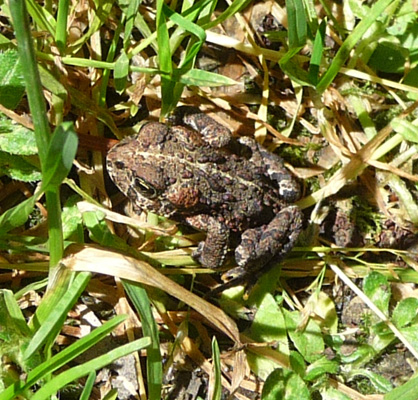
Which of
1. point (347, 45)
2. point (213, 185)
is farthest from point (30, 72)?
point (347, 45)

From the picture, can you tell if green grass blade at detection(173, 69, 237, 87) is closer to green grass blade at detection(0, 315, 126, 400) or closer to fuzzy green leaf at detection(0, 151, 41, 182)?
fuzzy green leaf at detection(0, 151, 41, 182)

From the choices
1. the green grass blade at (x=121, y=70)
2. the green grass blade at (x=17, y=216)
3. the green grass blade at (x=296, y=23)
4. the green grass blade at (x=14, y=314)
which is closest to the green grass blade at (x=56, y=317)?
the green grass blade at (x=14, y=314)

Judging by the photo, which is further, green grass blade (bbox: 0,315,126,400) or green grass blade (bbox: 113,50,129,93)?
green grass blade (bbox: 113,50,129,93)

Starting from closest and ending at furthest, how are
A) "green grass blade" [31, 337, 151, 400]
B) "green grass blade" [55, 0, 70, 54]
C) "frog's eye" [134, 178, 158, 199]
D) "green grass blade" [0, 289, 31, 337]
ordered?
"green grass blade" [31, 337, 151, 400]
"green grass blade" [0, 289, 31, 337]
"green grass blade" [55, 0, 70, 54]
"frog's eye" [134, 178, 158, 199]

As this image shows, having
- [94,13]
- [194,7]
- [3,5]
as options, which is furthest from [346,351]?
[3,5]

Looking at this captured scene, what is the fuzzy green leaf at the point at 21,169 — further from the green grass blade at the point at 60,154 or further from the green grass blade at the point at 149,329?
the green grass blade at the point at 149,329

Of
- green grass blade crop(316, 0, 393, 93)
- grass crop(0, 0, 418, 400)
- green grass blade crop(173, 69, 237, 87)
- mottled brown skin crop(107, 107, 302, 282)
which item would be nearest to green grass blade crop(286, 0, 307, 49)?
grass crop(0, 0, 418, 400)

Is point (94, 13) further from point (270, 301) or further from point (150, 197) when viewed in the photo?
point (270, 301)
